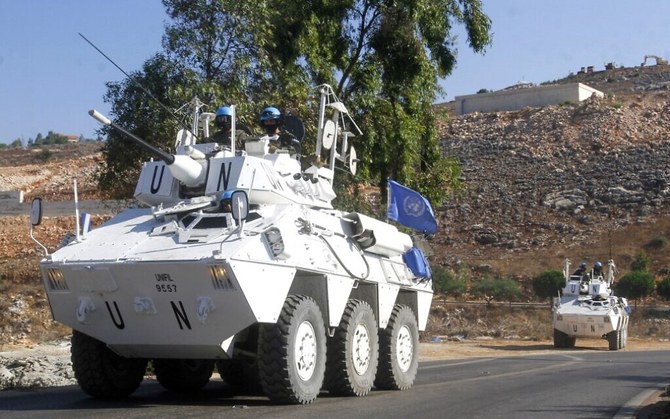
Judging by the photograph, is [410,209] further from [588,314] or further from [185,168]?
[588,314]

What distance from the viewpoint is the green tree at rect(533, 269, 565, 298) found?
4566cm

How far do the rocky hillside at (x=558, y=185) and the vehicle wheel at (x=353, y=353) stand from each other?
3860 centimetres

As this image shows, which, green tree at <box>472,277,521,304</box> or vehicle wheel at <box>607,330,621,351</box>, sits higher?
green tree at <box>472,277,521,304</box>

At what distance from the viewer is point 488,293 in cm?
4681

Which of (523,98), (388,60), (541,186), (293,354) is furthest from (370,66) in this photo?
(523,98)

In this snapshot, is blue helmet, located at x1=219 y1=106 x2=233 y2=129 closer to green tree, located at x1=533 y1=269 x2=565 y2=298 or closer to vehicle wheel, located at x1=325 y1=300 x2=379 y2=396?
vehicle wheel, located at x1=325 y1=300 x2=379 y2=396

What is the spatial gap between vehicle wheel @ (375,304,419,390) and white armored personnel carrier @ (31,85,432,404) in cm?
3

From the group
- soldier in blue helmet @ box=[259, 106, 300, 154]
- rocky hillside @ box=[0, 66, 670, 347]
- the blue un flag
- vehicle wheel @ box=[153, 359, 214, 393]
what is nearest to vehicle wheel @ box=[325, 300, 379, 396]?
vehicle wheel @ box=[153, 359, 214, 393]

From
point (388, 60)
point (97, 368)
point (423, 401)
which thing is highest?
point (388, 60)

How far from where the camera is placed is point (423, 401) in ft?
40.6

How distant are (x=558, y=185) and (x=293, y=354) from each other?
52.6m

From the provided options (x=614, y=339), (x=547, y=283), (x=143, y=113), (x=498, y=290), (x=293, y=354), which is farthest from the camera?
(x=498, y=290)

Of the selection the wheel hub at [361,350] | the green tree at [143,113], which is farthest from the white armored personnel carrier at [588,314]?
the wheel hub at [361,350]

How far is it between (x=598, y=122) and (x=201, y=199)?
5969 centimetres
